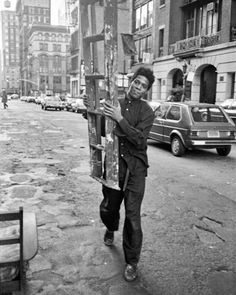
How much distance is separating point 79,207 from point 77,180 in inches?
68.4

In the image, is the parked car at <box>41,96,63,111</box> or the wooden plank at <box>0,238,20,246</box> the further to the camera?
the parked car at <box>41,96,63,111</box>

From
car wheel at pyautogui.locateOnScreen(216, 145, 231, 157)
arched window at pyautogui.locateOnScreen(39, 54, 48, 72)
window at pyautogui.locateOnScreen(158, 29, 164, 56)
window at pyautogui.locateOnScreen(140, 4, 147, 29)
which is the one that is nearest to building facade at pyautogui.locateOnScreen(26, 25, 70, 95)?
arched window at pyautogui.locateOnScreen(39, 54, 48, 72)

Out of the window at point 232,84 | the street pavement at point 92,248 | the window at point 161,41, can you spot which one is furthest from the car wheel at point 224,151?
the window at point 161,41

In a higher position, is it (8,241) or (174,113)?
(174,113)

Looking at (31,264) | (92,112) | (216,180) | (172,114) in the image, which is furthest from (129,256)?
(172,114)

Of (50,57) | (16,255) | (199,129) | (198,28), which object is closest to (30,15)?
(50,57)

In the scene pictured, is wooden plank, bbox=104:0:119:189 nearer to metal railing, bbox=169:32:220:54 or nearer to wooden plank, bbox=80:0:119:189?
wooden plank, bbox=80:0:119:189

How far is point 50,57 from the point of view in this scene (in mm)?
120500

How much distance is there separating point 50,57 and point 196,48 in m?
99.2

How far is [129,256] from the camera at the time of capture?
3.45m

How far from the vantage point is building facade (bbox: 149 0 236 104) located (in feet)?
85.0

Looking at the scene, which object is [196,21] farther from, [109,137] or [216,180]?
[109,137]

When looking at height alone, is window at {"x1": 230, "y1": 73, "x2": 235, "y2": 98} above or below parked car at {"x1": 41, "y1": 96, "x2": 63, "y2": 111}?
above

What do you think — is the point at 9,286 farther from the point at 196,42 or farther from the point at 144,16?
the point at 144,16
